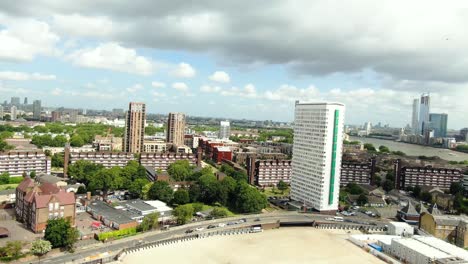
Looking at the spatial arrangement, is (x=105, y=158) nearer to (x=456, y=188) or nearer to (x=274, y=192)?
(x=274, y=192)

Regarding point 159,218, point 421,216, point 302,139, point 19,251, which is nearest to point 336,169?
point 302,139

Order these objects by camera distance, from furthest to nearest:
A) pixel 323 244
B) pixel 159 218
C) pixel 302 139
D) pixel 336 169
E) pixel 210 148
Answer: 1. pixel 210 148
2. pixel 302 139
3. pixel 336 169
4. pixel 159 218
5. pixel 323 244

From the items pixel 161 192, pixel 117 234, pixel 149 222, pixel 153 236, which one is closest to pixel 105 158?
pixel 161 192

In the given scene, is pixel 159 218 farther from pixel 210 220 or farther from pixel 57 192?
pixel 57 192

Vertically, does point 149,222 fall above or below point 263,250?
above

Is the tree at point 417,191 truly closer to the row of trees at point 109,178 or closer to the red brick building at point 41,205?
the row of trees at point 109,178

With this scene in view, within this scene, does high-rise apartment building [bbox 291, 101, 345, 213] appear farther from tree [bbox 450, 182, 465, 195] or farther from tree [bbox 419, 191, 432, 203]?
tree [bbox 450, 182, 465, 195]
